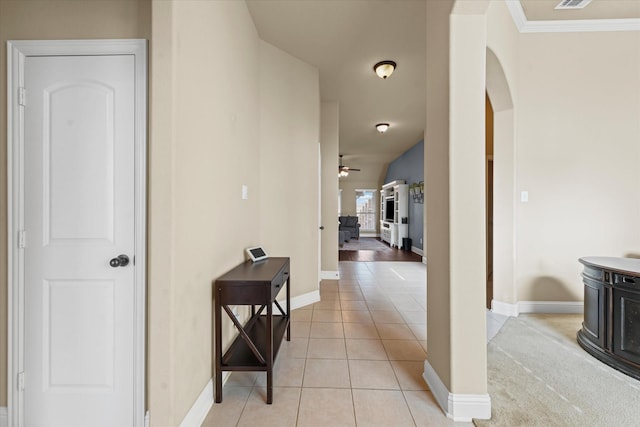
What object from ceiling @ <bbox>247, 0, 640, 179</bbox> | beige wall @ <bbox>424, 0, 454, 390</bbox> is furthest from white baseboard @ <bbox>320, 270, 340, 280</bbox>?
ceiling @ <bbox>247, 0, 640, 179</bbox>

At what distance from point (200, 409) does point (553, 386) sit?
2.28m

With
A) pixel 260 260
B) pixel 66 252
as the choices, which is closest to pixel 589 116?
pixel 260 260

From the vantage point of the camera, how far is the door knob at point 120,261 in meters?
1.40

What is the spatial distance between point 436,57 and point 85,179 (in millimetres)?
2181

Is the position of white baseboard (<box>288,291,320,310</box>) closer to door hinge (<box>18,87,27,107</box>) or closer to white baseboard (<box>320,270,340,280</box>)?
white baseboard (<box>320,270,340,280</box>)

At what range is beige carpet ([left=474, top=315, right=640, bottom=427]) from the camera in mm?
1562

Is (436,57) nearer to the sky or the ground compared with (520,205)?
nearer to the sky

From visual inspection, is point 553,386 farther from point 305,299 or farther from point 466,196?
point 305,299

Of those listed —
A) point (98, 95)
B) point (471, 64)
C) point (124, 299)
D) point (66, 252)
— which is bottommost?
point (124, 299)

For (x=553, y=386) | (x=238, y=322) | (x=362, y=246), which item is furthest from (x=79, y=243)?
(x=362, y=246)

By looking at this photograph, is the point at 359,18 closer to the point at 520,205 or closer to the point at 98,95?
the point at 98,95

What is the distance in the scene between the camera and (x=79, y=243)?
143cm

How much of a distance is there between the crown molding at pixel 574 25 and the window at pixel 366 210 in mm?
9837

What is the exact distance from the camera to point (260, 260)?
2381 mm
